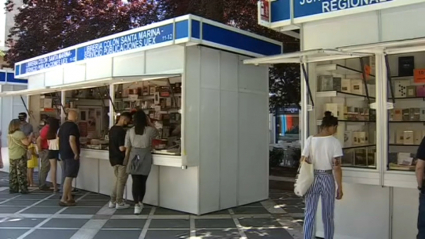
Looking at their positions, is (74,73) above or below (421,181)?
above

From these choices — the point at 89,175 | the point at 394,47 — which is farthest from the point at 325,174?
the point at 89,175

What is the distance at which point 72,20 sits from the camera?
1263 cm

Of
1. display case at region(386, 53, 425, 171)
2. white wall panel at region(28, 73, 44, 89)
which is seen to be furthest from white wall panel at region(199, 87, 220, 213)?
white wall panel at region(28, 73, 44, 89)

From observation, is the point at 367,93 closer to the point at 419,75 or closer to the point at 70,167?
the point at 419,75

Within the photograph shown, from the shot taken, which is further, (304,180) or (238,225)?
(238,225)

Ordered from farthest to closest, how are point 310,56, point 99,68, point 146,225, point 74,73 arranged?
point 74,73 < point 99,68 < point 146,225 < point 310,56

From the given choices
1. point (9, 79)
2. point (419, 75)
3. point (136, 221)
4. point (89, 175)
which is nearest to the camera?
point (419, 75)

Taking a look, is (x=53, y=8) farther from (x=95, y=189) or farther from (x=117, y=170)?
(x=117, y=170)

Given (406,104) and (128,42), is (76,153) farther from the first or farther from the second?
(406,104)

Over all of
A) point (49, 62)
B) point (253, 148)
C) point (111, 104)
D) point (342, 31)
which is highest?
point (49, 62)

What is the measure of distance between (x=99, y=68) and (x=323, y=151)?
5302 millimetres

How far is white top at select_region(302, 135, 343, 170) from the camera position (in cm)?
461

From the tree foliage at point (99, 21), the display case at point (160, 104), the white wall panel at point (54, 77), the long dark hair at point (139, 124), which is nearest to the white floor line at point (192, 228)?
the display case at point (160, 104)

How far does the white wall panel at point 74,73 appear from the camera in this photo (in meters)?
8.88
